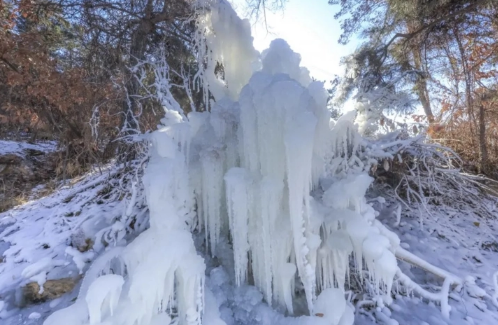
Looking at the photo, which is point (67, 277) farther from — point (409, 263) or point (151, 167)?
point (409, 263)

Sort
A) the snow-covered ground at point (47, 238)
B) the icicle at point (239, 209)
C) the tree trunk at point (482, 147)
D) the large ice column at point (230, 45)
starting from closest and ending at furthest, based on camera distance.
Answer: the icicle at point (239, 209) < the snow-covered ground at point (47, 238) < the large ice column at point (230, 45) < the tree trunk at point (482, 147)

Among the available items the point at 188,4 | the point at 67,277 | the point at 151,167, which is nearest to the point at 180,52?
the point at 188,4

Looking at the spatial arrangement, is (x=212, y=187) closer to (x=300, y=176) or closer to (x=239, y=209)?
(x=239, y=209)

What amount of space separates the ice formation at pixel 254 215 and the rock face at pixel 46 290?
0.58 metres

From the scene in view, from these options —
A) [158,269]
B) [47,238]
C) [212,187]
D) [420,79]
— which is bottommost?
[47,238]

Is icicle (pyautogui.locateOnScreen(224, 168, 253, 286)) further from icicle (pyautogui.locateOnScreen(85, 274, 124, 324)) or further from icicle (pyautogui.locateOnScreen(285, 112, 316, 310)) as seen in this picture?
icicle (pyautogui.locateOnScreen(85, 274, 124, 324))

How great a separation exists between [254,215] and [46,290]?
2254mm

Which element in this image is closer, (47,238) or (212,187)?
(212,187)

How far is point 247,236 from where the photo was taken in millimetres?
2574

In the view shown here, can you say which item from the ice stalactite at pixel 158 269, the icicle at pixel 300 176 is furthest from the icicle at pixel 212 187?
the icicle at pixel 300 176

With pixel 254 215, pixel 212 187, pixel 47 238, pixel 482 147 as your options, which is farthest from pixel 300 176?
pixel 482 147

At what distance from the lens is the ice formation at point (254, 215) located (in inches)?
83.7

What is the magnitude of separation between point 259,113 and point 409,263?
256 centimetres

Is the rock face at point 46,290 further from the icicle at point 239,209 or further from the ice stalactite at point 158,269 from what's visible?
the icicle at point 239,209
